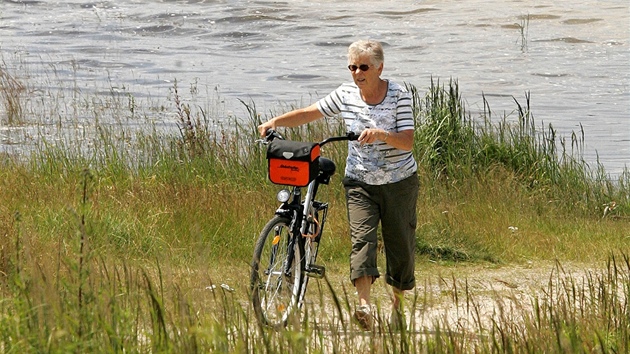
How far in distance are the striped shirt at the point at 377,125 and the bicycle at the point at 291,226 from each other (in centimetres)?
19

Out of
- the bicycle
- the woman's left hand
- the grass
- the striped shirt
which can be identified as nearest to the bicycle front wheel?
the bicycle

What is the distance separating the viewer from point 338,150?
1109cm

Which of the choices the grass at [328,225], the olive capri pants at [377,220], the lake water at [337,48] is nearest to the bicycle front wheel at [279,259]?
the grass at [328,225]

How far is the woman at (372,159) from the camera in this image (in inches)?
242

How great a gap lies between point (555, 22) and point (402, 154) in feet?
92.4

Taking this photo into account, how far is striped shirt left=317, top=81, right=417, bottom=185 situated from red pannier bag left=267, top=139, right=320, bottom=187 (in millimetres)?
305

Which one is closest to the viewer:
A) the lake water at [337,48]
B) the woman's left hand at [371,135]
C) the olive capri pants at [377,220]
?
the woman's left hand at [371,135]

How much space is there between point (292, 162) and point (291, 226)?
39 cm

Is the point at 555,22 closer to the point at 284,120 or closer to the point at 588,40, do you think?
the point at 588,40

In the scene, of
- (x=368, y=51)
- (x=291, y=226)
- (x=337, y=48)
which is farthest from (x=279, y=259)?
(x=337, y=48)

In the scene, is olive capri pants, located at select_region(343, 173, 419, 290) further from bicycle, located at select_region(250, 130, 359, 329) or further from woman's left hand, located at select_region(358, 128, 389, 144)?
woman's left hand, located at select_region(358, 128, 389, 144)

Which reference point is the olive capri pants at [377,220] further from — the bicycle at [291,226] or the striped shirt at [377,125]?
the bicycle at [291,226]

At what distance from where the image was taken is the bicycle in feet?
19.9

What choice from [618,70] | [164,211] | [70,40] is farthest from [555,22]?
[164,211]
